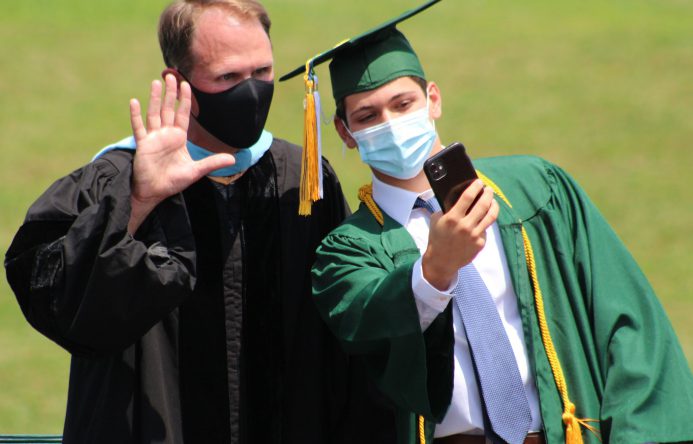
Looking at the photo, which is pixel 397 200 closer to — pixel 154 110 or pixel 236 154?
pixel 236 154

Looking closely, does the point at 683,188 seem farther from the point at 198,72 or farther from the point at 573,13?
the point at 198,72

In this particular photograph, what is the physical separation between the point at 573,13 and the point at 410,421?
1552cm

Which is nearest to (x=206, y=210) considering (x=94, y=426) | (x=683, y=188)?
(x=94, y=426)

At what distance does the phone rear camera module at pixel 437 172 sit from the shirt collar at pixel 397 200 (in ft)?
1.65

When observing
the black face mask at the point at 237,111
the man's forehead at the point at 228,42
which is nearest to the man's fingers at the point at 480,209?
the black face mask at the point at 237,111

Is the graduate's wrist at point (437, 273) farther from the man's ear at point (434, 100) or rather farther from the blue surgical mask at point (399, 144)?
the man's ear at point (434, 100)

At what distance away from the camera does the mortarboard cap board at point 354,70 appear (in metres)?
4.08

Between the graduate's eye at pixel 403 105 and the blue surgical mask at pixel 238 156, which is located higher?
the graduate's eye at pixel 403 105

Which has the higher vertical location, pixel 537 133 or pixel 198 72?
pixel 537 133

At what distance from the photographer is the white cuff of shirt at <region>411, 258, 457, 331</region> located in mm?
3518

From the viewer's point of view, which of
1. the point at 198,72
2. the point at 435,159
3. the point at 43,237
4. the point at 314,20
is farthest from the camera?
the point at 314,20

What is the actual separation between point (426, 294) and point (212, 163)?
0.80m

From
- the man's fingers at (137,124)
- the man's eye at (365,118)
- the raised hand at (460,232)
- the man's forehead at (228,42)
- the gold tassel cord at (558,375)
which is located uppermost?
the man's forehead at (228,42)

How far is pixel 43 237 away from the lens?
382 centimetres
